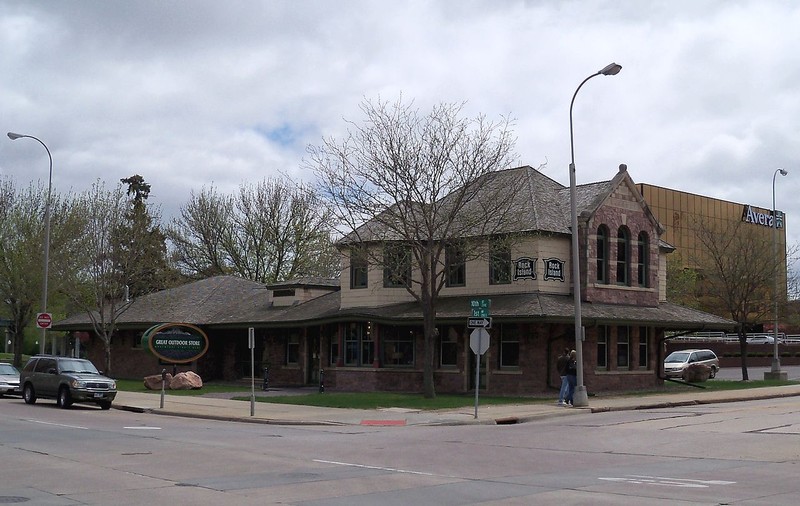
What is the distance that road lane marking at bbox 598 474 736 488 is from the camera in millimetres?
12723

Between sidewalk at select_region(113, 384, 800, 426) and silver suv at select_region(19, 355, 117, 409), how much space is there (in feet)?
3.81

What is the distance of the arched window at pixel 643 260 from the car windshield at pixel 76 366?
68.2 ft

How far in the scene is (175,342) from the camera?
129 feet

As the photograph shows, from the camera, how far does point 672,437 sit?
1967 centimetres

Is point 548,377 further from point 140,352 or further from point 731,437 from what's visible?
point 140,352

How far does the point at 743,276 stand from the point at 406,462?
3167cm

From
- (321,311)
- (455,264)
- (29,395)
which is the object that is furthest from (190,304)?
(455,264)

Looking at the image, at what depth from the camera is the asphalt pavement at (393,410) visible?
2534 centimetres

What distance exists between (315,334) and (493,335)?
9751mm

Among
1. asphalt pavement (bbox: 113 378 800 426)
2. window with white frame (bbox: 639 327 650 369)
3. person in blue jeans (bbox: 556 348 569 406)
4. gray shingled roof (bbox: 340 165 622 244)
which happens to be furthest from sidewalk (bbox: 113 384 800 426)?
gray shingled roof (bbox: 340 165 622 244)

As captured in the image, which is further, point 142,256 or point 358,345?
point 142,256

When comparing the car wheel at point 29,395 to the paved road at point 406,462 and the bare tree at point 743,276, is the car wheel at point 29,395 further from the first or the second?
the bare tree at point 743,276

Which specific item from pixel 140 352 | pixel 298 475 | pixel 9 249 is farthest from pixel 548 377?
pixel 9 249

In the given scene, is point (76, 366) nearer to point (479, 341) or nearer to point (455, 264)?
point (455, 264)
